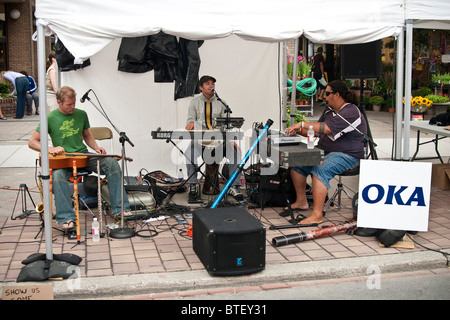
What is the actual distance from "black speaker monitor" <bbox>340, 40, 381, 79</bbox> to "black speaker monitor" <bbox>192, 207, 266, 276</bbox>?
141 inches

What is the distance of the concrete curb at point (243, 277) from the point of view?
405 centimetres

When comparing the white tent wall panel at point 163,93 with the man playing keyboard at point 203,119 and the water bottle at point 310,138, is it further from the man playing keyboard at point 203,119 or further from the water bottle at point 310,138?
the water bottle at point 310,138

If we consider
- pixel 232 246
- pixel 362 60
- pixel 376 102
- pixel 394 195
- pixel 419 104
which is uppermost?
pixel 362 60

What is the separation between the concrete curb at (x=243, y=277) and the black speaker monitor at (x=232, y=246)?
0.26 ft

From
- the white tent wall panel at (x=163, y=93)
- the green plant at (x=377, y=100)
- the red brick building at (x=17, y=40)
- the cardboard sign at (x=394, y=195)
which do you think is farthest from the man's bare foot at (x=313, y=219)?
the red brick building at (x=17, y=40)

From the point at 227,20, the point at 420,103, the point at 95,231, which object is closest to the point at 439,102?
the point at 420,103

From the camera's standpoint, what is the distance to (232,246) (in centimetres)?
419

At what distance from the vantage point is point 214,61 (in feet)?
24.0

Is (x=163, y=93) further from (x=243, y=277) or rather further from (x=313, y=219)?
(x=243, y=277)

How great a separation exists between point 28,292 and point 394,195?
325cm

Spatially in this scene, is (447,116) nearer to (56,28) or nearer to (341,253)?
(341,253)

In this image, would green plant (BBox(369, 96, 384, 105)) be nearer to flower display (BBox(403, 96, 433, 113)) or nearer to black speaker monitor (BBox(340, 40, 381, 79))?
flower display (BBox(403, 96, 433, 113))

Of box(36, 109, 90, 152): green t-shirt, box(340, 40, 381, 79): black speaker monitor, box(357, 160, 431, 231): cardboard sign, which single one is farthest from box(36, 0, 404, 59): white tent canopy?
box(340, 40, 381, 79): black speaker monitor

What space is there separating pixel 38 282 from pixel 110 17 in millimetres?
2308
